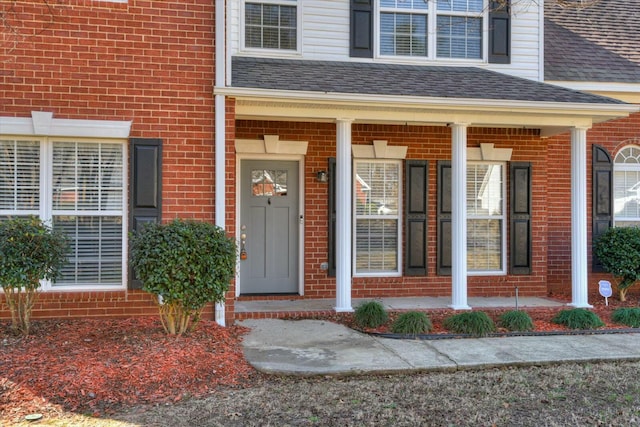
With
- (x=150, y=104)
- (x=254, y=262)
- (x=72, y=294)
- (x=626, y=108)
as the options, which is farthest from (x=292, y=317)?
(x=626, y=108)

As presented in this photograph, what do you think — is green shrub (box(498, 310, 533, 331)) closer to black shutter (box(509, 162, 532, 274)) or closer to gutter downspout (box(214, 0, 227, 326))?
black shutter (box(509, 162, 532, 274))

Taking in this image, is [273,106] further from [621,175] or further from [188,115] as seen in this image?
[621,175]

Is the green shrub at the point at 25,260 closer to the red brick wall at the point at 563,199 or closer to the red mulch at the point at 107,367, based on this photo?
the red mulch at the point at 107,367

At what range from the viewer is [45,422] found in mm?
4062

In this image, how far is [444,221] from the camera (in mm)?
8945

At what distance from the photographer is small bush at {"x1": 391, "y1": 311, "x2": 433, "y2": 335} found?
6613mm

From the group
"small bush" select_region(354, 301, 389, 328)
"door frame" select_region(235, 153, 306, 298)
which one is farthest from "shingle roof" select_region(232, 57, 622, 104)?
"small bush" select_region(354, 301, 389, 328)

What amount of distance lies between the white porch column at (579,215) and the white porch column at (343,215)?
11.0 ft

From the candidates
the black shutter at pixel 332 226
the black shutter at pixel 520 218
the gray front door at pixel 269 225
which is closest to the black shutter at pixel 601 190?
the black shutter at pixel 520 218

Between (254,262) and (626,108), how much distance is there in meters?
5.68

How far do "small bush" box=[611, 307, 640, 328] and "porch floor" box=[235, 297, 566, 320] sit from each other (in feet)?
3.06

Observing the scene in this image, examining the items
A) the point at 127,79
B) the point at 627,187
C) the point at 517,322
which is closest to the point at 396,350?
the point at 517,322

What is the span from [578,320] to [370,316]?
2606 mm

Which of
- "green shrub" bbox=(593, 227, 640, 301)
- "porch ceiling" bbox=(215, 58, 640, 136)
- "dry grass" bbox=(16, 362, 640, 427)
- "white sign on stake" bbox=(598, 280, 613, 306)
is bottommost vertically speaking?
"dry grass" bbox=(16, 362, 640, 427)
